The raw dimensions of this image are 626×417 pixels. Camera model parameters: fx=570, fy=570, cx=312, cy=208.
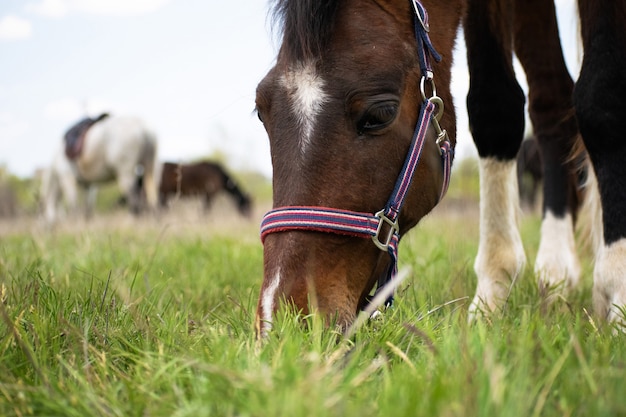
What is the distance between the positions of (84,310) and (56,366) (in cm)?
43

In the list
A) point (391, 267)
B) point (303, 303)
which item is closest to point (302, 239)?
point (303, 303)

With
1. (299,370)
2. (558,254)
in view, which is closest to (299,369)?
(299,370)

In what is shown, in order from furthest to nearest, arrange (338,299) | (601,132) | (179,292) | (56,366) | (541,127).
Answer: (541,127) → (179,292) → (601,132) → (338,299) → (56,366)

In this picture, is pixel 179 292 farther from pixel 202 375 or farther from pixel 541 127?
pixel 541 127

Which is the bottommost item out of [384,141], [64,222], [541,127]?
[64,222]

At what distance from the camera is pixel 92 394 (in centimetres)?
118

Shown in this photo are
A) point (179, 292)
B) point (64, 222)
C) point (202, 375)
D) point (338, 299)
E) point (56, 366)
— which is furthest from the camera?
point (64, 222)

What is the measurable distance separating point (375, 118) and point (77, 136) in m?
12.4

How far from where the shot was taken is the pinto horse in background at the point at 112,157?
1249 centimetres

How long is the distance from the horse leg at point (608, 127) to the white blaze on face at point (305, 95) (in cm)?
102

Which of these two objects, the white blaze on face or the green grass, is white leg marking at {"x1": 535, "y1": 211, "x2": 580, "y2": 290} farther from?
the white blaze on face

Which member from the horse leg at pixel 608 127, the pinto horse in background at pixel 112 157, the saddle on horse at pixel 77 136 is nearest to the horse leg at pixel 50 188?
the pinto horse in background at pixel 112 157

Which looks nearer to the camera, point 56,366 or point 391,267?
point 56,366

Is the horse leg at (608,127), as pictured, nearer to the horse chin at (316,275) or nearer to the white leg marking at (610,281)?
the white leg marking at (610,281)
